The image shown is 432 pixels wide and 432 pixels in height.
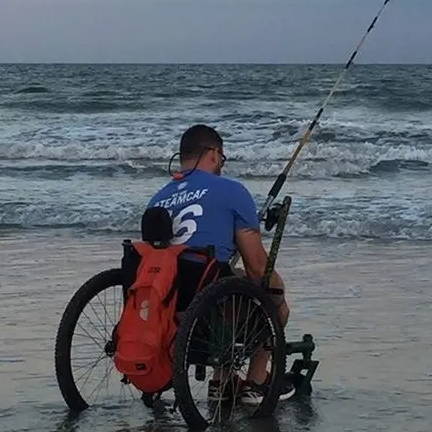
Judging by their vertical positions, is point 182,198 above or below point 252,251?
above

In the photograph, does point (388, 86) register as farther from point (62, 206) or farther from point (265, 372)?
point (265, 372)

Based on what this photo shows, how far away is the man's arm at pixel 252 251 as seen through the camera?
4570 mm

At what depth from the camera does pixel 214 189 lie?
4.52 metres

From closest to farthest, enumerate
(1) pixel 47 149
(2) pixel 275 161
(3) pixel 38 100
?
1. (2) pixel 275 161
2. (1) pixel 47 149
3. (3) pixel 38 100

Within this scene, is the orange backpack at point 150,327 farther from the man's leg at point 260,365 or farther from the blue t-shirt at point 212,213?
the man's leg at point 260,365

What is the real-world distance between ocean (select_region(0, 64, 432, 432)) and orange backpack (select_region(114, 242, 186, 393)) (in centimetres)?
43

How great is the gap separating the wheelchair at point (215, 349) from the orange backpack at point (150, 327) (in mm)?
78

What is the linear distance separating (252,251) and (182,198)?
0.35m

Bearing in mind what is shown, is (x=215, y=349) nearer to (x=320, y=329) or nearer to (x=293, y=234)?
(x=320, y=329)

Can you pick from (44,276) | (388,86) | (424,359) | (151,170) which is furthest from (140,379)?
(388,86)

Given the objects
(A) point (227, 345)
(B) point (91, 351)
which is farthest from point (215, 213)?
(B) point (91, 351)

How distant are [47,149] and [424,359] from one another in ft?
51.7

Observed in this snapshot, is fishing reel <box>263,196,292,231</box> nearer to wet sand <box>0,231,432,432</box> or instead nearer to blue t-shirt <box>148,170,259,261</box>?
blue t-shirt <box>148,170,259,261</box>

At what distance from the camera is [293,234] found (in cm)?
1018
